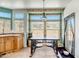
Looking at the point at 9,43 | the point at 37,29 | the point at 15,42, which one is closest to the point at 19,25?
the point at 37,29

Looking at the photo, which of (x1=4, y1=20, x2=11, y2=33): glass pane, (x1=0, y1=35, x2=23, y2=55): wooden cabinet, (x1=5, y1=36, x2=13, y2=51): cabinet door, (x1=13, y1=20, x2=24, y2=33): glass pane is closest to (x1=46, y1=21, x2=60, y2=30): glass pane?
(x1=13, y1=20, x2=24, y2=33): glass pane

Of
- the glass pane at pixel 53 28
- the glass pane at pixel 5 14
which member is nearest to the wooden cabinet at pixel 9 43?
the glass pane at pixel 5 14

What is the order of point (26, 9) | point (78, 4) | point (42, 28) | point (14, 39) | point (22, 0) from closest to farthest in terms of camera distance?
point (78, 4) → point (22, 0) → point (14, 39) → point (26, 9) → point (42, 28)

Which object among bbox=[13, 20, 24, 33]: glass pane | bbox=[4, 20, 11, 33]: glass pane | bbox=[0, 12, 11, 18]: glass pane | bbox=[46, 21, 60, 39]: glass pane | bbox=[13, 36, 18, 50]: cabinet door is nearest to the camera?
bbox=[13, 36, 18, 50]: cabinet door

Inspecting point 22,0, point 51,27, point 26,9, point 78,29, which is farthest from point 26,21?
point 78,29

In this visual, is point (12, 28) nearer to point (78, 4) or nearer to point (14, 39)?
point (14, 39)

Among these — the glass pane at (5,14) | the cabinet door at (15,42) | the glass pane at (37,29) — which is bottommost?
the cabinet door at (15,42)

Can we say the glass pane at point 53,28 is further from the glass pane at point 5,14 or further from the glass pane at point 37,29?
the glass pane at point 5,14

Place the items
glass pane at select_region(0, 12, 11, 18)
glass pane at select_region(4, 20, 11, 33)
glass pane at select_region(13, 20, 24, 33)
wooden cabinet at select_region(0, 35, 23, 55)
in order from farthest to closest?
glass pane at select_region(13, 20, 24, 33)
glass pane at select_region(4, 20, 11, 33)
glass pane at select_region(0, 12, 11, 18)
wooden cabinet at select_region(0, 35, 23, 55)

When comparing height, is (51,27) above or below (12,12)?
below

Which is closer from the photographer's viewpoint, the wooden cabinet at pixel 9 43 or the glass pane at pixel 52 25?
the wooden cabinet at pixel 9 43

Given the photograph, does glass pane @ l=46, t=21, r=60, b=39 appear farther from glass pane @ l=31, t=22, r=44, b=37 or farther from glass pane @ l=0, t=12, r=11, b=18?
glass pane @ l=0, t=12, r=11, b=18

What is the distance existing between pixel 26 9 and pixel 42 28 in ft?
6.47

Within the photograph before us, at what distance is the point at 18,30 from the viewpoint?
9.13 metres
